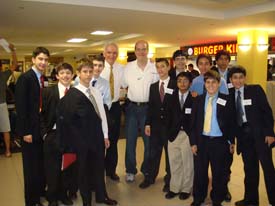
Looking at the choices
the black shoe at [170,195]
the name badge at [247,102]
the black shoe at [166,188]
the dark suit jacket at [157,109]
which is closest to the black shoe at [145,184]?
the black shoe at [166,188]

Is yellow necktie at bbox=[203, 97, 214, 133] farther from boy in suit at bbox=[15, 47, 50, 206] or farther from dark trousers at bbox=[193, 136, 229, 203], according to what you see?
boy in suit at bbox=[15, 47, 50, 206]

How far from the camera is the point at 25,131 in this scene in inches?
112

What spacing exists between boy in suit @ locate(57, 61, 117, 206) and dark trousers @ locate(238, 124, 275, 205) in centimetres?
141

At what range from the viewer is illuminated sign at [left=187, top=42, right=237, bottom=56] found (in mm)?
12620

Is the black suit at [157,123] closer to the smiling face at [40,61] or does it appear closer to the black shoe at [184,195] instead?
the black shoe at [184,195]

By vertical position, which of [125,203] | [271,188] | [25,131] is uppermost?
[25,131]

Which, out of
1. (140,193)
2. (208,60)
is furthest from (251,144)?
(140,193)

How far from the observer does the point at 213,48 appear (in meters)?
13.5

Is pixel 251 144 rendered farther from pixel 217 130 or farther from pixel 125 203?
pixel 125 203

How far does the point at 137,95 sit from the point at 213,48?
416 inches

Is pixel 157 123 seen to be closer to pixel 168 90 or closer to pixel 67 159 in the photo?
pixel 168 90

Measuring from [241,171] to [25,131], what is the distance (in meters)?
3.00

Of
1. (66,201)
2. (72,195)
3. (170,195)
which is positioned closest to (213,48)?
(170,195)

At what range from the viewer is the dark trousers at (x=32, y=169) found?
294cm
